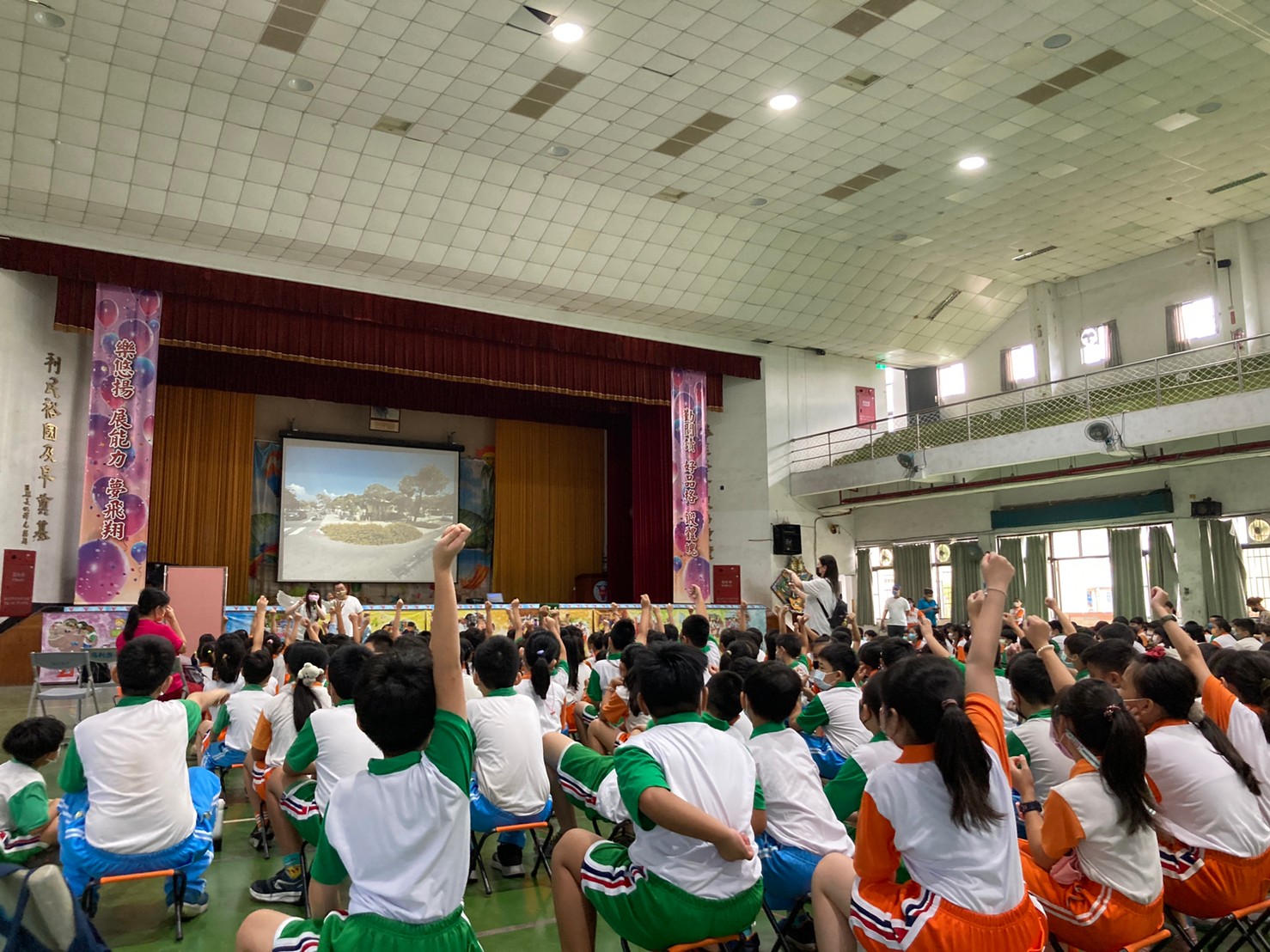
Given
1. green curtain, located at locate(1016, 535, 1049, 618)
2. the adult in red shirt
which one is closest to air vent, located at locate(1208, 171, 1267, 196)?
green curtain, located at locate(1016, 535, 1049, 618)

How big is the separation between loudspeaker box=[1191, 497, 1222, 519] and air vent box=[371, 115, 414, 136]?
1256cm

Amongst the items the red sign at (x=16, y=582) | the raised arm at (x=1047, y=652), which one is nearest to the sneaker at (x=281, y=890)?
the raised arm at (x=1047, y=652)

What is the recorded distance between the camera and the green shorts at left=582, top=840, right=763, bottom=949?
7.84ft

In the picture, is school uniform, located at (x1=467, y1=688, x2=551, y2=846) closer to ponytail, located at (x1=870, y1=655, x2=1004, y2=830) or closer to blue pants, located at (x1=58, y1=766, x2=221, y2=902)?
blue pants, located at (x1=58, y1=766, x2=221, y2=902)

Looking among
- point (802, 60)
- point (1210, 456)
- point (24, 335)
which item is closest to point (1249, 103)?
point (1210, 456)

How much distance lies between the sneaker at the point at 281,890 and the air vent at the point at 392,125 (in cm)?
962

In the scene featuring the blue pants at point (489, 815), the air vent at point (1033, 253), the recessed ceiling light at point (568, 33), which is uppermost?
the recessed ceiling light at point (568, 33)

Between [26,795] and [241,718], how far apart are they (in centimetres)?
134

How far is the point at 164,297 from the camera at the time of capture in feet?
41.5

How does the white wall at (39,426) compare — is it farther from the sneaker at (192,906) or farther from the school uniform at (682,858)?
the school uniform at (682,858)

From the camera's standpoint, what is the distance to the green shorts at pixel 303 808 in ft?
11.7

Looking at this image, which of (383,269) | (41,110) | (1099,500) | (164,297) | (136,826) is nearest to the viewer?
(136,826)

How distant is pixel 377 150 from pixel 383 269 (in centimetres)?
216

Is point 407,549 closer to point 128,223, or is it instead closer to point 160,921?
point 128,223
